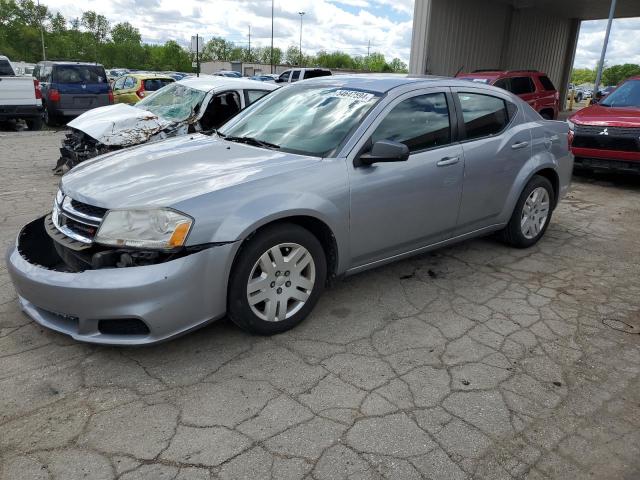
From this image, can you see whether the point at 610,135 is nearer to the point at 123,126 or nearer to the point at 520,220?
the point at 520,220

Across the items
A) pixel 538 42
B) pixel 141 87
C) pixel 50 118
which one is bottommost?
pixel 50 118

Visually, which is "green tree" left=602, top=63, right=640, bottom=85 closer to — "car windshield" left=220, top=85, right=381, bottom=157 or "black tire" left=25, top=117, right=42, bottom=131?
"black tire" left=25, top=117, right=42, bottom=131

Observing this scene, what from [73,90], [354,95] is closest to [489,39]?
[73,90]

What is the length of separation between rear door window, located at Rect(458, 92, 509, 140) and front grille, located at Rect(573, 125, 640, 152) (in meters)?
4.15

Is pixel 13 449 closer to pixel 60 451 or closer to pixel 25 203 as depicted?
pixel 60 451

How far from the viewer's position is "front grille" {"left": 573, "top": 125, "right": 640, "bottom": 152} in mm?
7655

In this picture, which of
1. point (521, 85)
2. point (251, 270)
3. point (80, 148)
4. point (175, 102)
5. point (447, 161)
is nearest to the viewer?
point (251, 270)

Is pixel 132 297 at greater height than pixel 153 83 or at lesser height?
lesser

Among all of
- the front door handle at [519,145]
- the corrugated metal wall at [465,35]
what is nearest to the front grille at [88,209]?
the front door handle at [519,145]

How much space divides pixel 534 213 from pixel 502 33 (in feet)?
59.7

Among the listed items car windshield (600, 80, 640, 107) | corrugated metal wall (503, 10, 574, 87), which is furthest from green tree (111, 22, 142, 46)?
car windshield (600, 80, 640, 107)

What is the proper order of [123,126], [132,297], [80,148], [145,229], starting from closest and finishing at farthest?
[132,297], [145,229], [123,126], [80,148]

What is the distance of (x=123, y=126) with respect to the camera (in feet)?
22.4

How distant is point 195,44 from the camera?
19906 millimetres
